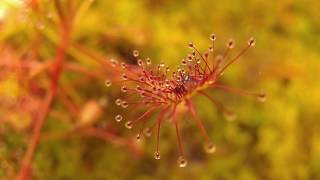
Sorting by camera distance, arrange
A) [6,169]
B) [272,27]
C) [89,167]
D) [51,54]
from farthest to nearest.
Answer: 1. [272,27]
2. [51,54]
3. [89,167]
4. [6,169]

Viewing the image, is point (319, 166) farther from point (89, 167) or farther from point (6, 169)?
point (6, 169)

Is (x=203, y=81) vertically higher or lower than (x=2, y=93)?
lower

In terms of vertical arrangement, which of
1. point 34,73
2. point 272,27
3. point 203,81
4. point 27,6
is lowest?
point 203,81

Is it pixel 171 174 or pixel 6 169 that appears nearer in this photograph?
pixel 6 169

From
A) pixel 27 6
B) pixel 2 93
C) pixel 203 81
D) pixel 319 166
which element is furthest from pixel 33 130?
pixel 319 166

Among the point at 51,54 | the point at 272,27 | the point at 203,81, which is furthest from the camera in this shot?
the point at 272,27

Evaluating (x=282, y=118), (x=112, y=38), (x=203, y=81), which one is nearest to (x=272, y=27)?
(x=282, y=118)
